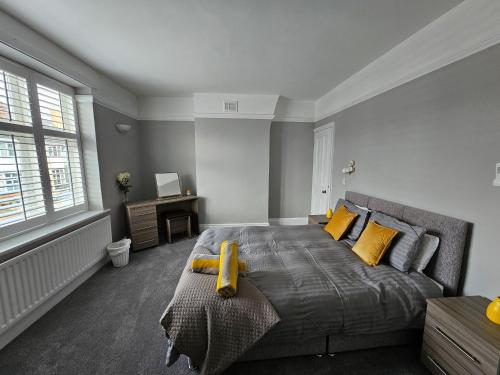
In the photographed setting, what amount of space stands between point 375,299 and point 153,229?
3199mm

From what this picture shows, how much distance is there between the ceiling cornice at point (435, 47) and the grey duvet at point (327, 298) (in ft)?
6.05

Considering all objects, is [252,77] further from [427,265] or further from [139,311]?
[139,311]

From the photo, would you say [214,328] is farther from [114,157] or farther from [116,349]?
[114,157]

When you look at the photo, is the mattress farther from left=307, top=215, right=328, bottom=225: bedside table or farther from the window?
the window

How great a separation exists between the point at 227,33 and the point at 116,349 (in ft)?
9.58

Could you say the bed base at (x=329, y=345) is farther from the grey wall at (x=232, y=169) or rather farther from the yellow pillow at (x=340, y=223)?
the grey wall at (x=232, y=169)

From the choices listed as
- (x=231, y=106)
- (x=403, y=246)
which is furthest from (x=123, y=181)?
(x=403, y=246)

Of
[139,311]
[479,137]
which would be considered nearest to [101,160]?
[139,311]

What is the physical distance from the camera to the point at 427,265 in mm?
1756

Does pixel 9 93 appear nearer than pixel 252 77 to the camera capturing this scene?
Yes

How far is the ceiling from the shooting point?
5.17ft

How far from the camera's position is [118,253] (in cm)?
272

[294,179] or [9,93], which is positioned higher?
[9,93]

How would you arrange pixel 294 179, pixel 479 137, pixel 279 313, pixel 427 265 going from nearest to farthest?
pixel 279 313
pixel 479 137
pixel 427 265
pixel 294 179
